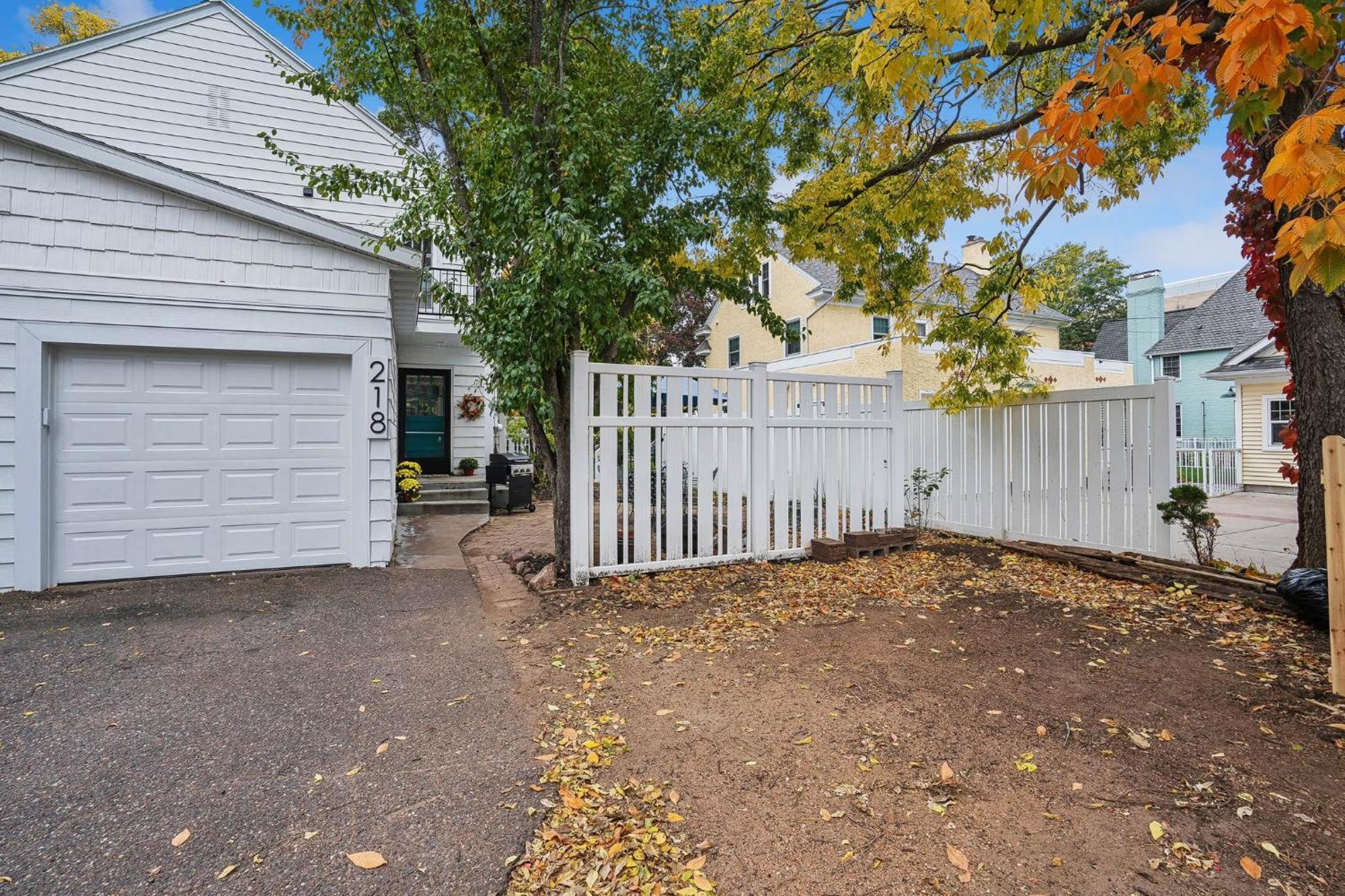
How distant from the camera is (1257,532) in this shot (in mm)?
8133

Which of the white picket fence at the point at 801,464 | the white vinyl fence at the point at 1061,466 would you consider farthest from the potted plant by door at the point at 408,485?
the white vinyl fence at the point at 1061,466

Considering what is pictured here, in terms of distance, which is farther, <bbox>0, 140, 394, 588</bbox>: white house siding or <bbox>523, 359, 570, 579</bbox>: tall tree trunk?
<bbox>523, 359, 570, 579</bbox>: tall tree trunk

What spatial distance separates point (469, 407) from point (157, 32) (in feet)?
22.4

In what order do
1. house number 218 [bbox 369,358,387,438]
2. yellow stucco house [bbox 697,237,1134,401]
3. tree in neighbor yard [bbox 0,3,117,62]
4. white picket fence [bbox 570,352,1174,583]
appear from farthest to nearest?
tree in neighbor yard [bbox 0,3,117,62], yellow stucco house [bbox 697,237,1134,401], house number 218 [bbox 369,358,387,438], white picket fence [bbox 570,352,1174,583]

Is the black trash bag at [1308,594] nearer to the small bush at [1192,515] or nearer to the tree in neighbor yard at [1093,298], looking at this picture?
the small bush at [1192,515]

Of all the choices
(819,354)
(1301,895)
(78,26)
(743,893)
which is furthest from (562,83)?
(78,26)

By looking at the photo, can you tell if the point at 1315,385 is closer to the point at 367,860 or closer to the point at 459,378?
the point at 367,860

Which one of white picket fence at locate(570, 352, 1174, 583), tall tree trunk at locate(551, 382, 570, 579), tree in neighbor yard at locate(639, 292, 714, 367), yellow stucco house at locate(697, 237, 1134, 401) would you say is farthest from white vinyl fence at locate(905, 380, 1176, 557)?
tree in neighbor yard at locate(639, 292, 714, 367)

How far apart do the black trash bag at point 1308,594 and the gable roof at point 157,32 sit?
33.9 feet

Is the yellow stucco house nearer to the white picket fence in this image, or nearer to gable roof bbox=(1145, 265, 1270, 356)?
the white picket fence

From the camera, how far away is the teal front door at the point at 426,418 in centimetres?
1144

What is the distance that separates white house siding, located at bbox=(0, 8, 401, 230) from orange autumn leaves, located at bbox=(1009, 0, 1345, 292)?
8994mm

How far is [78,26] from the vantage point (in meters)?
13.3

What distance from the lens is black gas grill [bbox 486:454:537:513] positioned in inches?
402
